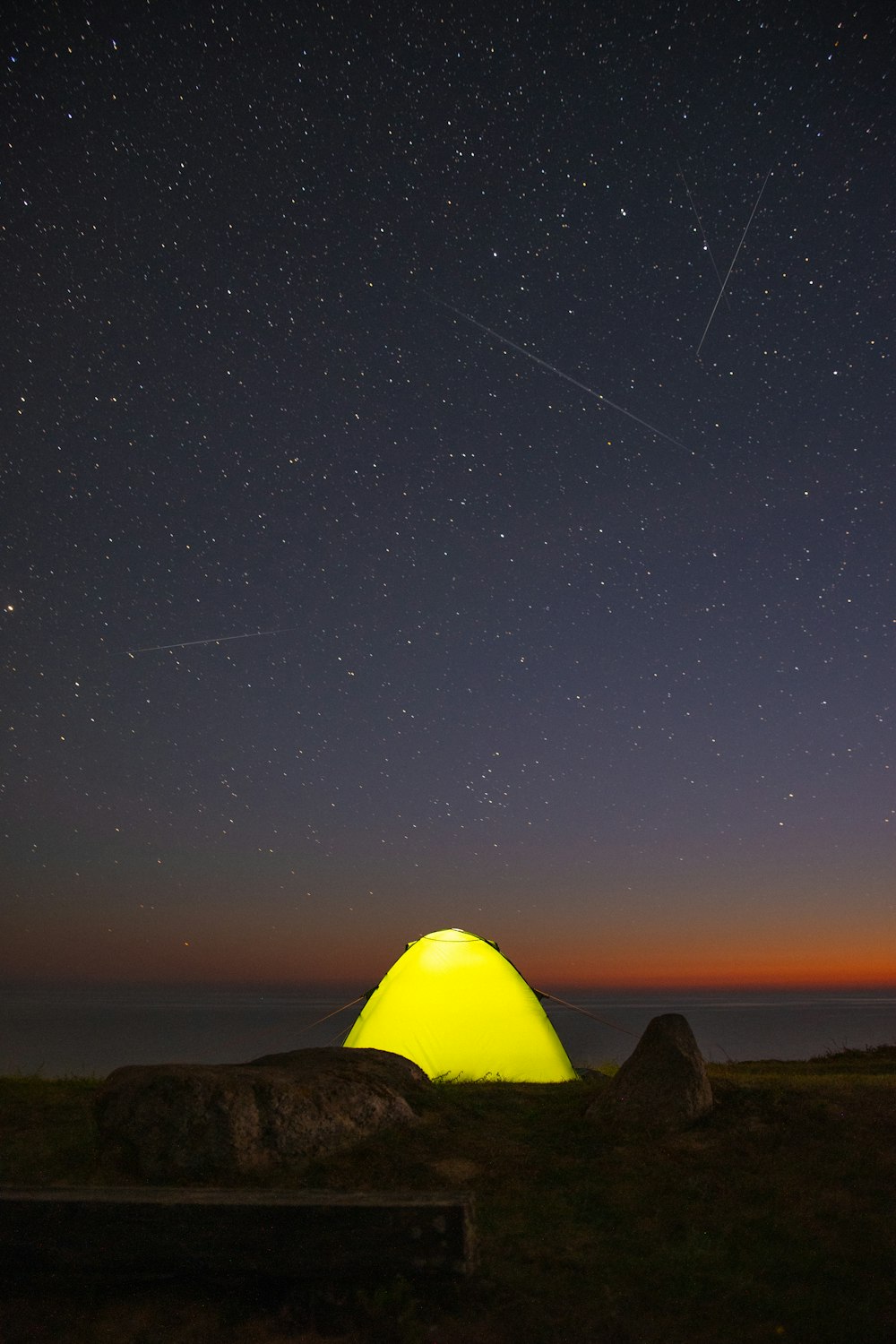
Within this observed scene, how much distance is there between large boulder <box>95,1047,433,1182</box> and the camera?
752 centimetres

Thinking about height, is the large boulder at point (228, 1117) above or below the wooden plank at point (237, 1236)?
above

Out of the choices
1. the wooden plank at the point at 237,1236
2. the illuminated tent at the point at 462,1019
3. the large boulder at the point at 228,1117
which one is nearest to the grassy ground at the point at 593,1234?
the wooden plank at the point at 237,1236

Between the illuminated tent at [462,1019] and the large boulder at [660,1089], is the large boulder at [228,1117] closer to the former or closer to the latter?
the large boulder at [660,1089]

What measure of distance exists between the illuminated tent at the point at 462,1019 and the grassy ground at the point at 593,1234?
183 inches

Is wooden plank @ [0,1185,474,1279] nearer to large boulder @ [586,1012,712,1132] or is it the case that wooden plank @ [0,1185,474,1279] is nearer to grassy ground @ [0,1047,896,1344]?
grassy ground @ [0,1047,896,1344]

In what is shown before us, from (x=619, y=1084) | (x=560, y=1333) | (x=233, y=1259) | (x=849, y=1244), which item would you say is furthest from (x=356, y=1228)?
(x=619, y=1084)

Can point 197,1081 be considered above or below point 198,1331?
above

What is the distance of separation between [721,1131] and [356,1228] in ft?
13.6

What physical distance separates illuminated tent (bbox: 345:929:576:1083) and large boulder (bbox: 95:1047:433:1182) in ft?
18.4

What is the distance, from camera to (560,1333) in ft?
17.9

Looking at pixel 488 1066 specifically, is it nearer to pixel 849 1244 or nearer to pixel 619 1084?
pixel 619 1084

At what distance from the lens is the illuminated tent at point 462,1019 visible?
555 inches

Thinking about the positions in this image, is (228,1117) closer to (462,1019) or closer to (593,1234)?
(593,1234)

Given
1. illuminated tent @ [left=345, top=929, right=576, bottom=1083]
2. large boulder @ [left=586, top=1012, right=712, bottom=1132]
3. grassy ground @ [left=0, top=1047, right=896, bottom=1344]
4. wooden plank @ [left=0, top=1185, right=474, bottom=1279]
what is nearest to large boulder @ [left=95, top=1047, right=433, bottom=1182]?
grassy ground @ [left=0, top=1047, right=896, bottom=1344]
